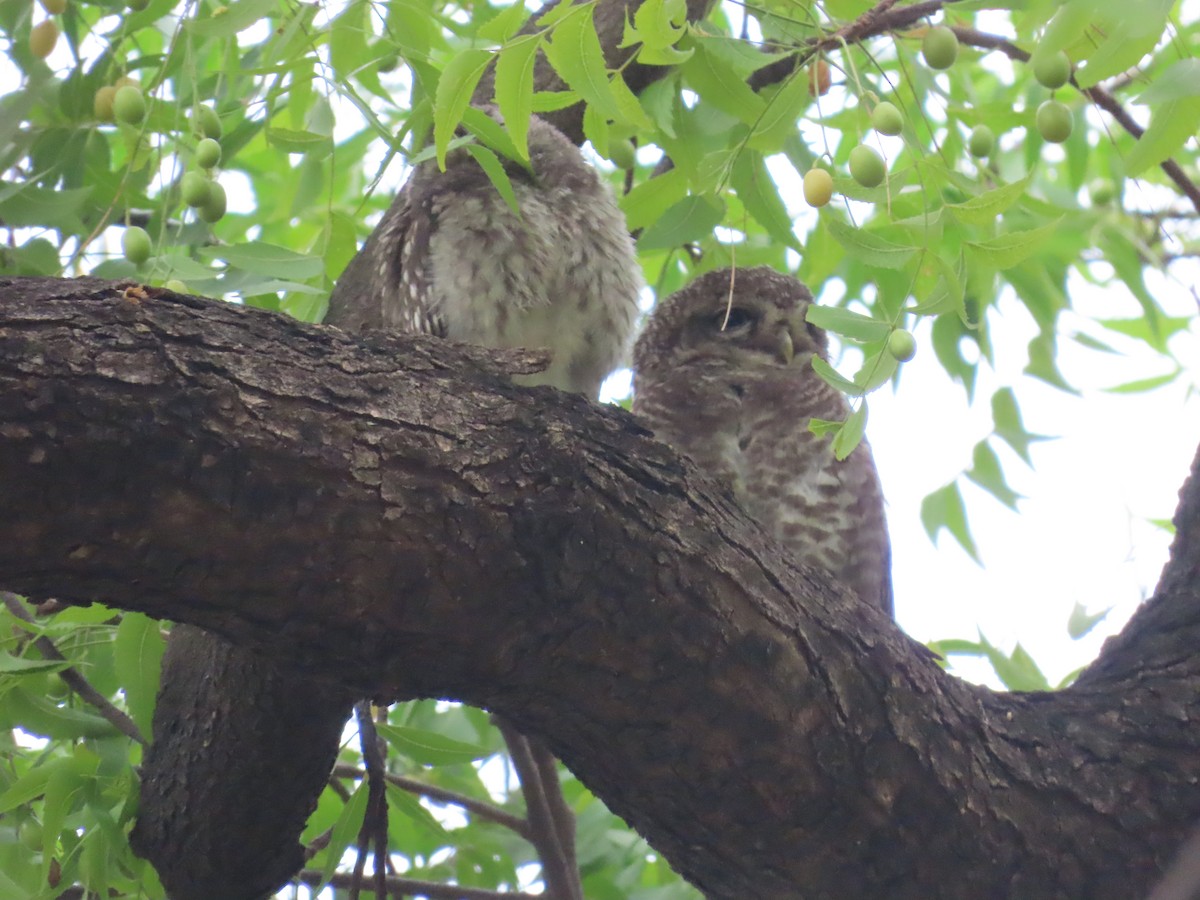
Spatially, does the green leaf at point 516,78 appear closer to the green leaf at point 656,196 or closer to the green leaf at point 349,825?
the green leaf at point 656,196

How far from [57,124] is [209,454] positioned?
121 centimetres

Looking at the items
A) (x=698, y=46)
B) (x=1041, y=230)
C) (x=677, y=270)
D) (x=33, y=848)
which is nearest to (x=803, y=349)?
(x=677, y=270)

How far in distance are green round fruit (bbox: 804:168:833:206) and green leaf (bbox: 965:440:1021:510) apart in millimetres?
1079

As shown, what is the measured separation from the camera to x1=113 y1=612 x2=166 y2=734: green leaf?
179cm

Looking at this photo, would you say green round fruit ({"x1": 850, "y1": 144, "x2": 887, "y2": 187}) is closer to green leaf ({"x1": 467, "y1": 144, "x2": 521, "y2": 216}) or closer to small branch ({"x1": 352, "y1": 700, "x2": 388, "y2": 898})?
green leaf ({"x1": 467, "y1": 144, "x2": 521, "y2": 216})

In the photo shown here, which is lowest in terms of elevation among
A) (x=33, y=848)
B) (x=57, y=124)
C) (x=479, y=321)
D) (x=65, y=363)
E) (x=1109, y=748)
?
(x=1109, y=748)

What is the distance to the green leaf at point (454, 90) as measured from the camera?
1397 millimetres

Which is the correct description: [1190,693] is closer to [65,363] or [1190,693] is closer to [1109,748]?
[1109,748]

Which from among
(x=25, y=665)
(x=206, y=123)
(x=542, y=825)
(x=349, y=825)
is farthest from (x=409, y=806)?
(x=206, y=123)

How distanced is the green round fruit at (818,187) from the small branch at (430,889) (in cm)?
137

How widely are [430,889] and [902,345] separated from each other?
4.56ft

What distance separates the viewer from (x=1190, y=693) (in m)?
1.88

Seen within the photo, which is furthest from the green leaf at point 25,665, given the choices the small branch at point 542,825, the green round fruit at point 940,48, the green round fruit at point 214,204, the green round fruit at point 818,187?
the green round fruit at point 940,48

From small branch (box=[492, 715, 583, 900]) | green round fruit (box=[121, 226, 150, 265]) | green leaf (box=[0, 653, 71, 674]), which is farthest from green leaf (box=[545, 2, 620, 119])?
small branch (box=[492, 715, 583, 900])
